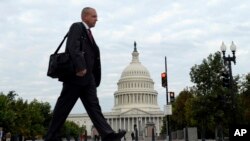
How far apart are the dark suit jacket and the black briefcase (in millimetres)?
93

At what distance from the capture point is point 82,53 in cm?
758

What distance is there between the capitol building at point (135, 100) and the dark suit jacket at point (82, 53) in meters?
149

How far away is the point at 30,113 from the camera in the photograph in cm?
6912

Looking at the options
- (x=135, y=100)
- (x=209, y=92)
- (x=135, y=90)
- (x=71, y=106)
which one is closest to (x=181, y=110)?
(x=209, y=92)

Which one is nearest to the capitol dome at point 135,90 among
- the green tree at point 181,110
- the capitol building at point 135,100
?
the capitol building at point 135,100

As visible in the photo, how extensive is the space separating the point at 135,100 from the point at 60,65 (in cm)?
15446

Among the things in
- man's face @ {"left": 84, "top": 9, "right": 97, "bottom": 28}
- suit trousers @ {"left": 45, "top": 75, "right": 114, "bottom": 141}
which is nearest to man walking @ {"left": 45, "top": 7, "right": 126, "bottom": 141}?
suit trousers @ {"left": 45, "top": 75, "right": 114, "bottom": 141}

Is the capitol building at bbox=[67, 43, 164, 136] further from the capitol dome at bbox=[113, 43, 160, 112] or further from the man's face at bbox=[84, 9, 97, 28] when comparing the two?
the man's face at bbox=[84, 9, 97, 28]

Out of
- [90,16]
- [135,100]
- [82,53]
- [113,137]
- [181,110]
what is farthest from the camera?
[135,100]

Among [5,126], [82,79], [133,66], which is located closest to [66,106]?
[82,79]

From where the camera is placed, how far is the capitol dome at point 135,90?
6240 inches

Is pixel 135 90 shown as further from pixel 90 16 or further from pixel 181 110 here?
pixel 90 16

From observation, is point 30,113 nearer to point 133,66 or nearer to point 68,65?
point 68,65

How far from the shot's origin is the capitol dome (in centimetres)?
15850
